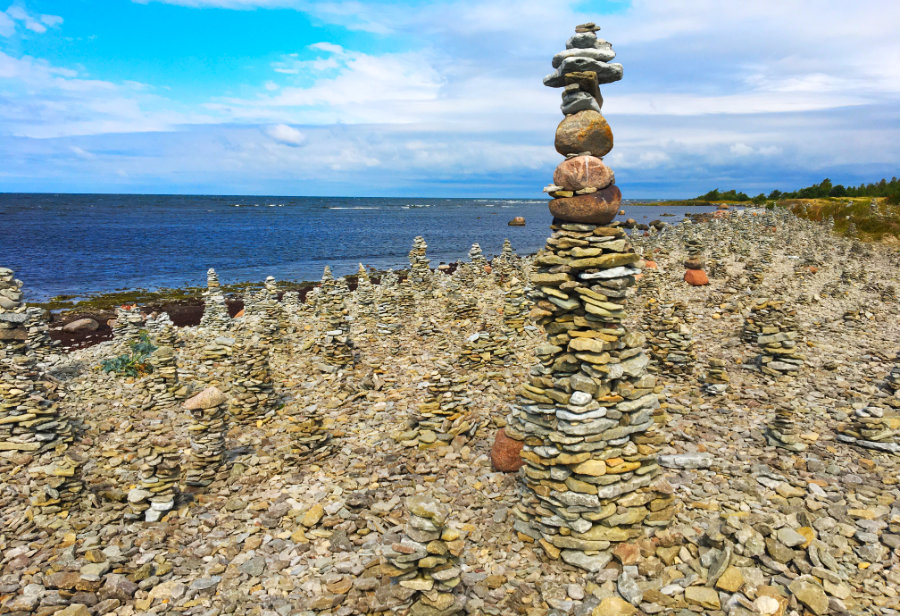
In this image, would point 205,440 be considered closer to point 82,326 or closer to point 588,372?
point 588,372

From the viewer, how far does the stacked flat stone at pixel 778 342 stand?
1521 cm

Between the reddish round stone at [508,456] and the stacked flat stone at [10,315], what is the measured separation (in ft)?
50.9

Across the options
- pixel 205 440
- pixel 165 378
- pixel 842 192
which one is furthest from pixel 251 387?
pixel 842 192

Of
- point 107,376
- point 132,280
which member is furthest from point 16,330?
point 132,280

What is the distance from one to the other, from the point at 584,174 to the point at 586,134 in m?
0.72

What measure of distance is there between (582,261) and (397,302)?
798 inches

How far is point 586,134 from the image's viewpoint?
796 centimetres

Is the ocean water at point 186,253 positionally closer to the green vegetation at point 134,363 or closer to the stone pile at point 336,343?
the green vegetation at point 134,363

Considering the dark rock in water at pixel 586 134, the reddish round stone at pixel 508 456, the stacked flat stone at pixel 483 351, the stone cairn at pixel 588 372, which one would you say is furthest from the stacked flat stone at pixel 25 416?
the dark rock in water at pixel 586 134

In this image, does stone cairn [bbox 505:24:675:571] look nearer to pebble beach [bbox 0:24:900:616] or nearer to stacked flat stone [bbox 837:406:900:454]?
pebble beach [bbox 0:24:900:616]

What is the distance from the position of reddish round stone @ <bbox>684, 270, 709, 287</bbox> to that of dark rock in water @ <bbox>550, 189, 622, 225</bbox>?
26317mm

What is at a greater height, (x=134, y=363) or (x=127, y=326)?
(x=127, y=326)

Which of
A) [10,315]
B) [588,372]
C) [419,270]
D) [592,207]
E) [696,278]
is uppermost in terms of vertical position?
[592,207]

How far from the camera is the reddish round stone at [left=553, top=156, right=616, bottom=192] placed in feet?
25.6
